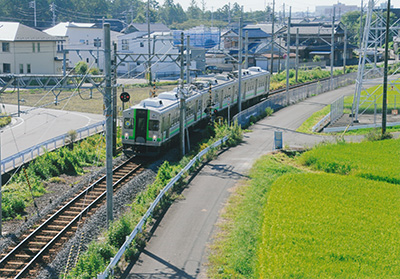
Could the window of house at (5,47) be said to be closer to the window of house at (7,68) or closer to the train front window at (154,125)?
the window of house at (7,68)

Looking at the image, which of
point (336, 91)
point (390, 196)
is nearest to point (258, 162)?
point (390, 196)

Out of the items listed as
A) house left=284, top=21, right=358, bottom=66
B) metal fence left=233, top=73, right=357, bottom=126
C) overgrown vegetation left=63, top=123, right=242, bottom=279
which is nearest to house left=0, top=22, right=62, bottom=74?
metal fence left=233, top=73, right=357, bottom=126

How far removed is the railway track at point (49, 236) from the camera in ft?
48.5

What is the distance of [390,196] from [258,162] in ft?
22.5

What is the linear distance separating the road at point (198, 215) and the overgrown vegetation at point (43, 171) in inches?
161

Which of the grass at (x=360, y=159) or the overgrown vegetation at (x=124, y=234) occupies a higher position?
the grass at (x=360, y=159)

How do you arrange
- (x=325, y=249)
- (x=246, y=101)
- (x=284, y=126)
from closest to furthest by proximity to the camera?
(x=325, y=249) < (x=284, y=126) < (x=246, y=101)

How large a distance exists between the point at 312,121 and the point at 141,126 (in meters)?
15.7

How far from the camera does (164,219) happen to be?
17750 mm

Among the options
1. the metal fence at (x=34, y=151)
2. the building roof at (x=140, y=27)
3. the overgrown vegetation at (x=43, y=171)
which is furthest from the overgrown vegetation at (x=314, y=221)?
the building roof at (x=140, y=27)

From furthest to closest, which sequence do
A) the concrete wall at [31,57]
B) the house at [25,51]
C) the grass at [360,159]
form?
the concrete wall at [31,57] → the house at [25,51] → the grass at [360,159]

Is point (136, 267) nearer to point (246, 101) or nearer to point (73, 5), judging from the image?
point (246, 101)

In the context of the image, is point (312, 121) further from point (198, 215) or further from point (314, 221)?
point (314, 221)

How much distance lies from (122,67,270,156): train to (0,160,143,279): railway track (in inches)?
173
